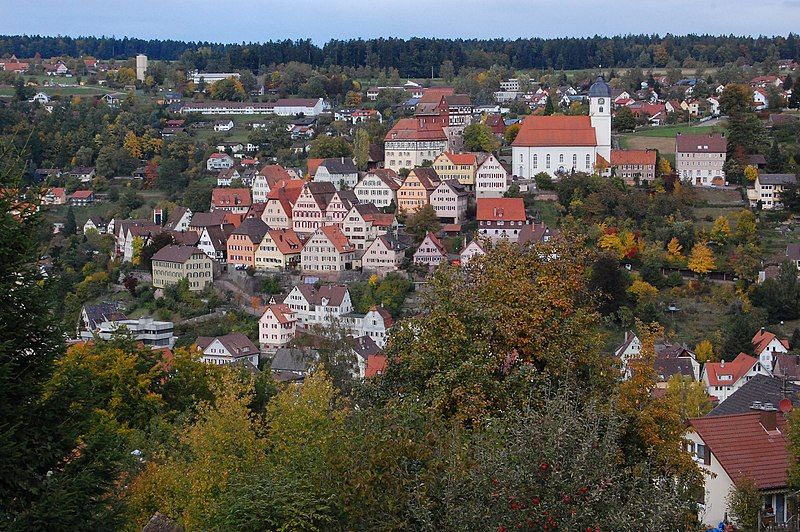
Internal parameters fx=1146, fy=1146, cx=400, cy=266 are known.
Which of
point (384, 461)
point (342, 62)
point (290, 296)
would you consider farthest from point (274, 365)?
point (342, 62)

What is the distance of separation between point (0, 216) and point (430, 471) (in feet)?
10.6

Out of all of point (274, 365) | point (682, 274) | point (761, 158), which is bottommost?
point (274, 365)

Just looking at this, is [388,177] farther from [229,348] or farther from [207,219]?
[229,348]

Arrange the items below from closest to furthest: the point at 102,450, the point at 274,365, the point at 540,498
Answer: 1. the point at 540,498
2. the point at 102,450
3. the point at 274,365

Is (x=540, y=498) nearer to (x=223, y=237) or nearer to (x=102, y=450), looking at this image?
(x=102, y=450)

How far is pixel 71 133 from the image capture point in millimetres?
62781

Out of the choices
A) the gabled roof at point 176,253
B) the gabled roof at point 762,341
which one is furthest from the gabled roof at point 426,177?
the gabled roof at point 762,341

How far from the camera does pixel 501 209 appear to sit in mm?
43031

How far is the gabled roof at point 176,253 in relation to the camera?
43.3 meters

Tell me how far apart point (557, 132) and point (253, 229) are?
516 inches

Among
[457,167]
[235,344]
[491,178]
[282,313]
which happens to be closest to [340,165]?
[457,167]

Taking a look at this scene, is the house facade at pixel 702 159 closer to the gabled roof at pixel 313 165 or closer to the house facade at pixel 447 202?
the house facade at pixel 447 202

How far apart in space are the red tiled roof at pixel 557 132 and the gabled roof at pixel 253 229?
11.1m

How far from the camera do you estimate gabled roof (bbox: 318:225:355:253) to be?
141ft
